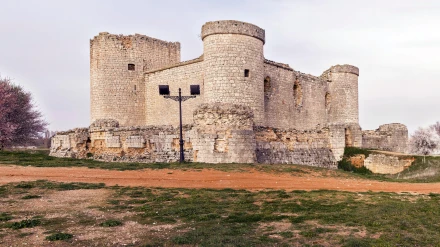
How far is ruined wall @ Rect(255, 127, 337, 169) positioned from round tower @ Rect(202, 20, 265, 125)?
1566 mm

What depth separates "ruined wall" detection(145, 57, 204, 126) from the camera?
26.7 metres

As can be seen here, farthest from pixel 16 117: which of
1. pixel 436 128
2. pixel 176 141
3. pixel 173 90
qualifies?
pixel 436 128

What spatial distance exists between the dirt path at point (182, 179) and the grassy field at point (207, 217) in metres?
1.03

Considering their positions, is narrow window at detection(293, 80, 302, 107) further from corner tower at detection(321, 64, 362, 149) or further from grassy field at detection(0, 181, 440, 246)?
grassy field at detection(0, 181, 440, 246)

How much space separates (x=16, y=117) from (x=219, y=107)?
21950 millimetres

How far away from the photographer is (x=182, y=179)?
1350 centimetres

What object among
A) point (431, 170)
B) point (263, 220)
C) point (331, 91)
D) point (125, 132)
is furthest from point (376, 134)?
point (263, 220)

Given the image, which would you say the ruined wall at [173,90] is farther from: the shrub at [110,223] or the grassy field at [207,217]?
the shrub at [110,223]

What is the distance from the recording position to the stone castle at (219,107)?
18.7m

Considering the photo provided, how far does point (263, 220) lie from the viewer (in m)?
8.11

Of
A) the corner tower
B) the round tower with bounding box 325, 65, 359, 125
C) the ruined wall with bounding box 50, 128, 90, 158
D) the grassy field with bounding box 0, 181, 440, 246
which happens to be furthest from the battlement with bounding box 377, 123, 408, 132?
the ruined wall with bounding box 50, 128, 90, 158

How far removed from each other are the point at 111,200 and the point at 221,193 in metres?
3.04

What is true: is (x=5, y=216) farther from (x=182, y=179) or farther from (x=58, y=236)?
(x=182, y=179)

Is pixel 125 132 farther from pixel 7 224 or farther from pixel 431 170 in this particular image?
pixel 431 170
